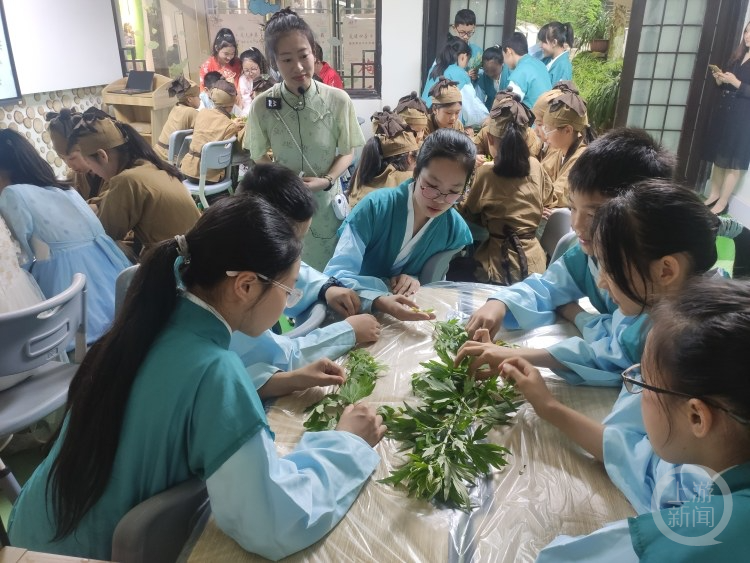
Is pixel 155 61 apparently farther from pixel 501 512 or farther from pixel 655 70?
pixel 501 512

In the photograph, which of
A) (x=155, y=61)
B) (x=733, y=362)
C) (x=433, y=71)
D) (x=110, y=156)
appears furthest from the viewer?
(x=155, y=61)

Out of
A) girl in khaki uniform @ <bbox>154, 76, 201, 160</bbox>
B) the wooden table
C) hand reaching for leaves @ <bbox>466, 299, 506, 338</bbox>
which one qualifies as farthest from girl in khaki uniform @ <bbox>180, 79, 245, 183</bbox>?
the wooden table

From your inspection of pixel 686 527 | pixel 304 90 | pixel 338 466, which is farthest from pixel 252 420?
pixel 304 90

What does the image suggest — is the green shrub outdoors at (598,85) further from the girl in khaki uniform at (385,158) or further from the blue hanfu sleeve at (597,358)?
the blue hanfu sleeve at (597,358)

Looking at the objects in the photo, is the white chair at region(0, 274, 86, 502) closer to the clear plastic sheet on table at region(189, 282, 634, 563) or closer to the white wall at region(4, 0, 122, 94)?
the clear plastic sheet on table at region(189, 282, 634, 563)

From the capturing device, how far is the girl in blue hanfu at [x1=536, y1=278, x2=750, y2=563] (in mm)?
Result: 672

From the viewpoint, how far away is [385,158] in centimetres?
356

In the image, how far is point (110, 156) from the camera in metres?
2.61

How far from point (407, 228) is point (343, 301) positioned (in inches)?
20.9

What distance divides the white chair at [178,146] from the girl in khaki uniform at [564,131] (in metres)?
3.00

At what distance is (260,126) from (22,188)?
48.9 inches

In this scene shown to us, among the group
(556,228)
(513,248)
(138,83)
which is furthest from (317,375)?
(138,83)

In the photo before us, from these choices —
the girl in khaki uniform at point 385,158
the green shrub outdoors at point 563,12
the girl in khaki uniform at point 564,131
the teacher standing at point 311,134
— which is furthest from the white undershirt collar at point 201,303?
the green shrub outdoors at point 563,12

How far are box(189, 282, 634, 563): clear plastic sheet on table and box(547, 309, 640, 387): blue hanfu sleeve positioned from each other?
89 mm
